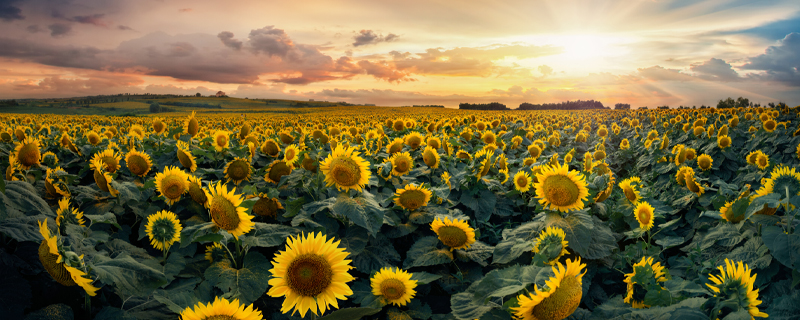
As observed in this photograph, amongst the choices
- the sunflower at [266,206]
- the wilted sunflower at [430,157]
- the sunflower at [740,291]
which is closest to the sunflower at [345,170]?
the sunflower at [266,206]

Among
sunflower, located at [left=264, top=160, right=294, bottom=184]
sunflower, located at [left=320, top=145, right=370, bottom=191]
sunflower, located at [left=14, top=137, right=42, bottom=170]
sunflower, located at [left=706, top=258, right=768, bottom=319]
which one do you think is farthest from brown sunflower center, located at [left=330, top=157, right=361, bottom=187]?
sunflower, located at [left=14, top=137, right=42, bottom=170]

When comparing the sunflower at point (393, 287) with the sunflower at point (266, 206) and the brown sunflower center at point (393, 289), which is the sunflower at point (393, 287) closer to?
the brown sunflower center at point (393, 289)

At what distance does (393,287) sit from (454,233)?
2.69ft

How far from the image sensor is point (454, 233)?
3.30 metres

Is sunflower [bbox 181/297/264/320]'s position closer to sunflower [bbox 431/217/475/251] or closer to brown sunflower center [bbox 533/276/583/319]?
brown sunflower center [bbox 533/276/583/319]

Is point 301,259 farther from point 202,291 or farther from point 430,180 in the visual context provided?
point 430,180

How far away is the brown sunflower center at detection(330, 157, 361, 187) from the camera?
3.09m

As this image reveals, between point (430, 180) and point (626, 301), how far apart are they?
332 cm

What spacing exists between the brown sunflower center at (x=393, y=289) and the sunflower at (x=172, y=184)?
6.19 feet

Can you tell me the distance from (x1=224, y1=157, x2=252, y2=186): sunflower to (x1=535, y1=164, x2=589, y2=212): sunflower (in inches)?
127

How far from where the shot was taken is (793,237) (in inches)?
103

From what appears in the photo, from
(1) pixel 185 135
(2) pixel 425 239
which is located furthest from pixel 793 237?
(1) pixel 185 135

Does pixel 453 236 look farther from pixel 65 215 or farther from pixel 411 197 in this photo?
pixel 65 215

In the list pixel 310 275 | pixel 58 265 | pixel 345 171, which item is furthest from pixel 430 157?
pixel 58 265
